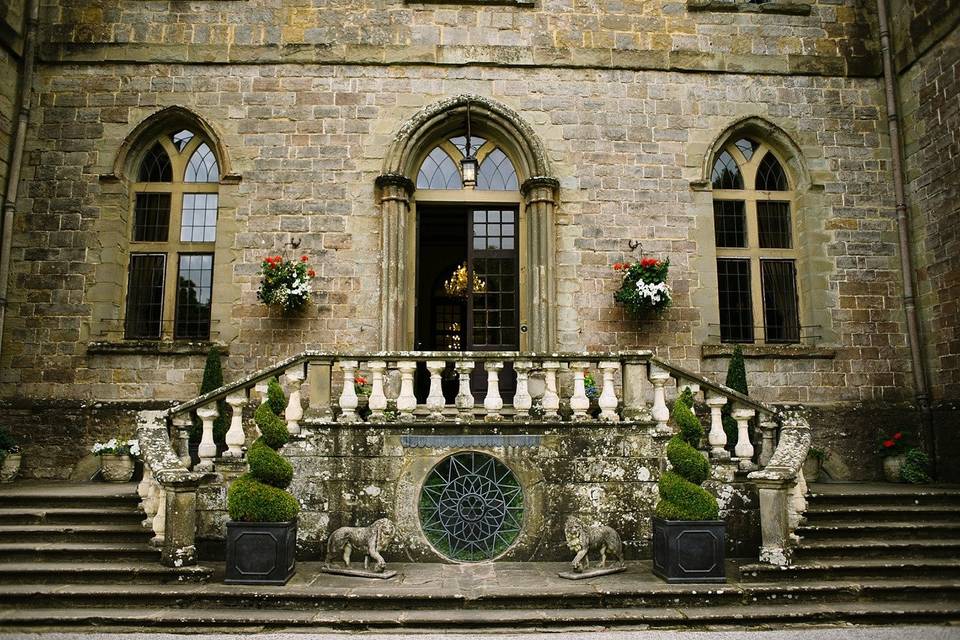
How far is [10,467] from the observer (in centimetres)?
954

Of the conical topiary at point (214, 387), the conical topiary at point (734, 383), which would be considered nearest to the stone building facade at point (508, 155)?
the conical topiary at point (214, 387)

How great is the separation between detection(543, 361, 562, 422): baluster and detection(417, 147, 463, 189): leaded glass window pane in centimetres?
449

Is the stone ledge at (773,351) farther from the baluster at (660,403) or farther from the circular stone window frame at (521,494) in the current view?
the circular stone window frame at (521,494)

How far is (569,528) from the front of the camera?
702 cm

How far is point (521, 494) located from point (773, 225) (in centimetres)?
706

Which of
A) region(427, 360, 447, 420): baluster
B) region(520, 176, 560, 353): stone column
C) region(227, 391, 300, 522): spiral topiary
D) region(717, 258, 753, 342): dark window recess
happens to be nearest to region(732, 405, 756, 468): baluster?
region(520, 176, 560, 353): stone column

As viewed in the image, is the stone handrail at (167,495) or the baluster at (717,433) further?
the baluster at (717,433)

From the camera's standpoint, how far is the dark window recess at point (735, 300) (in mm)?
11148

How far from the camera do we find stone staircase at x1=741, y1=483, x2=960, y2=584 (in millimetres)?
6836

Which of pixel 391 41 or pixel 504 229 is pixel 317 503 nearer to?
pixel 504 229

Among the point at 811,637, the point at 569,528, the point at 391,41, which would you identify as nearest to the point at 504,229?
the point at 391,41

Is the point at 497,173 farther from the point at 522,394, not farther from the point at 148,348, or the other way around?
the point at 148,348

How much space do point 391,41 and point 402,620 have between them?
29.5 ft

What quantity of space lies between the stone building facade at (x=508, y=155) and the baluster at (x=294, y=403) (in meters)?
2.50
